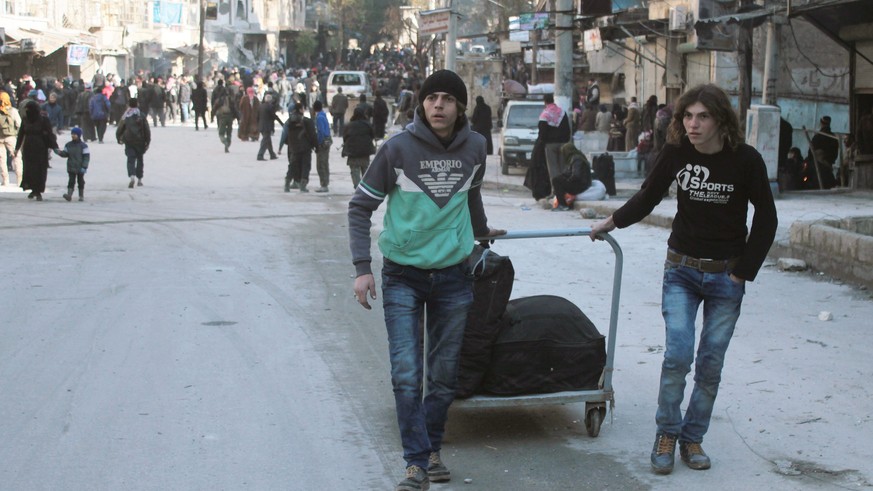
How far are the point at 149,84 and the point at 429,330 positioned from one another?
39.8m

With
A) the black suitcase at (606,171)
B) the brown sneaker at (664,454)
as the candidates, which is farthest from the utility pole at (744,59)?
the brown sneaker at (664,454)

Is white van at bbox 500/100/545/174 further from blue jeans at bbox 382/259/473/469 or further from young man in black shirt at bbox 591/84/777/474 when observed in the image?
blue jeans at bbox 382/259/473/469

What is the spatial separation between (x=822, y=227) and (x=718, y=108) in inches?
259

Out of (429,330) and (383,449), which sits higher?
(429,330)

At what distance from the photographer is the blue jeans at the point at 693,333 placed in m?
5.12

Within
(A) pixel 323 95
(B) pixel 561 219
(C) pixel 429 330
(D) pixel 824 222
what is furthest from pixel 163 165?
(A) pixel 323 95

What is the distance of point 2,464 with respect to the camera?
5.38 metres

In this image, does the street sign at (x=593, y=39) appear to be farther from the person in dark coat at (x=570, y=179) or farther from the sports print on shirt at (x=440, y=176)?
the sports print on shirt at (x=440, y=176)

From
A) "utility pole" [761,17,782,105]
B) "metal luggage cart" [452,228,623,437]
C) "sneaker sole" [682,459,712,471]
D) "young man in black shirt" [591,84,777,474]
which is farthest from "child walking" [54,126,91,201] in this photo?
"sneaker sole" [682,459,712,471]

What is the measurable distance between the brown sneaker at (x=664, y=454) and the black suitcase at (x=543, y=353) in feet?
2.04

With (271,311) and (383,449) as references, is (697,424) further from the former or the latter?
(271,311)

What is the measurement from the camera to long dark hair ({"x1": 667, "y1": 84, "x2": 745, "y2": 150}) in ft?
16.4

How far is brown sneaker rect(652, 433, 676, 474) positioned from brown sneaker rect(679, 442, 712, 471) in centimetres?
11

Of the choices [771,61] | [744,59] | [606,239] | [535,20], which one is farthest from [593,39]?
[606,239]
